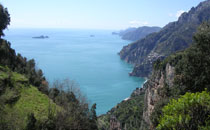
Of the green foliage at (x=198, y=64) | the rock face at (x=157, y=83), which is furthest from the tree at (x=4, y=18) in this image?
the rock face at (x=157, y=83)

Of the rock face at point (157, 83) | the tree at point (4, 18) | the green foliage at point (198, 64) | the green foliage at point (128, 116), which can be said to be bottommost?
the green foliage at point (128, 116)

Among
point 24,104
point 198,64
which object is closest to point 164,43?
point 198,64

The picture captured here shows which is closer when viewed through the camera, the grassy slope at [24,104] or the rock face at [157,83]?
the grassy slope at [24,104]

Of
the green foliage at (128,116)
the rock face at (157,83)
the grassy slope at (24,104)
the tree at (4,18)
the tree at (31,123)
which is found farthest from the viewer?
the green foliage at (128,116)

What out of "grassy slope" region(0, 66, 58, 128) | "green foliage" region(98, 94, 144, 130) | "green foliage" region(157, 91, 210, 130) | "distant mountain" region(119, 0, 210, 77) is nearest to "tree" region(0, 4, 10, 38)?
"grassy slope" region(0, 66, 58, 128)

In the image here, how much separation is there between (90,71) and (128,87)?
17.1 meters

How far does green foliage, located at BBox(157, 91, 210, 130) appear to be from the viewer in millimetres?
6023

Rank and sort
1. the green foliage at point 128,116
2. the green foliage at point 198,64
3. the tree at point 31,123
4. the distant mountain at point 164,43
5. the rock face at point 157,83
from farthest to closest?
the distant mountain at point 164,43
the green foliage at point 128,116
the rock face at point 157,83
the green foliage at point 198,64
the tree at point 31,123

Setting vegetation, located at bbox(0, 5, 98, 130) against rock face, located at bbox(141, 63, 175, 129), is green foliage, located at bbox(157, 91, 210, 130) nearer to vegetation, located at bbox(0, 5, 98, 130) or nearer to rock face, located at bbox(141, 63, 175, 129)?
vegetation, located at bbox(0, 5, 98, 130)

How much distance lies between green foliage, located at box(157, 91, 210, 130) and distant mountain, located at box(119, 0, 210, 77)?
79.8 m

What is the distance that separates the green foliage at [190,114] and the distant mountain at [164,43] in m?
79.8

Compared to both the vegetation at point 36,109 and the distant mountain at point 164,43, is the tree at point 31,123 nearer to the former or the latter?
the vegetation at point 36,109

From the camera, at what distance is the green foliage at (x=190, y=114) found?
602cm

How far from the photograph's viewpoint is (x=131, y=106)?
44.8 meters
